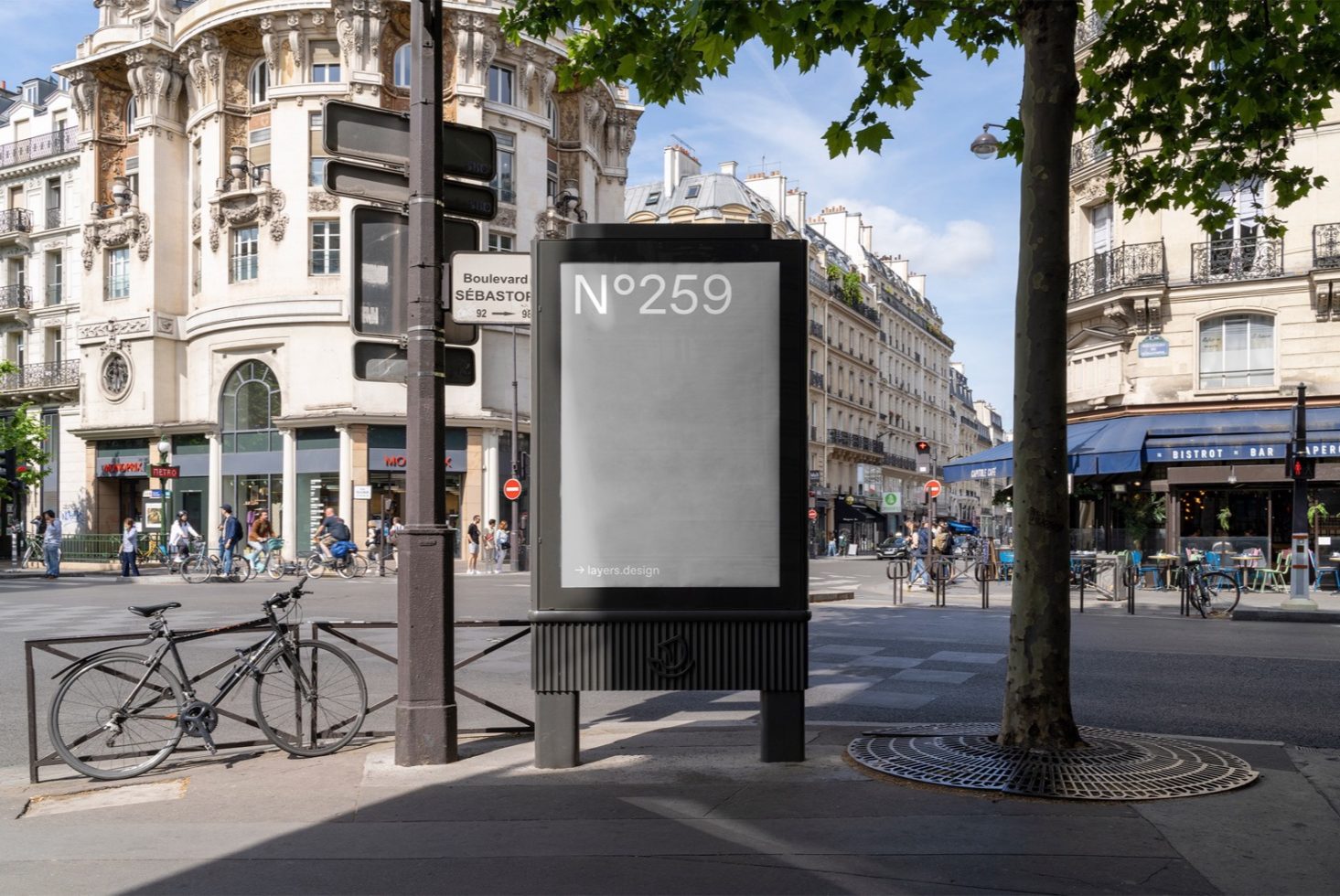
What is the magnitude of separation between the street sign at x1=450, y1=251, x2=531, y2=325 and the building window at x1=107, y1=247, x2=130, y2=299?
40.5 m

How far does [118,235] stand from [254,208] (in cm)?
807

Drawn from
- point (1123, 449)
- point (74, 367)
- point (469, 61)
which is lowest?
point (1123, 449)

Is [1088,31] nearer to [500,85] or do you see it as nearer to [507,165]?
[507,165]

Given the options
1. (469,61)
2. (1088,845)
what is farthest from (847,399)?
(1088,845)

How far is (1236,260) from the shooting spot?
25.2m

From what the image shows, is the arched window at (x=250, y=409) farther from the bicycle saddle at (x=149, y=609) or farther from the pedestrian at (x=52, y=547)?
the bicycle saddle at (x=149, y=609)

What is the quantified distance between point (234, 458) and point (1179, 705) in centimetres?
3517

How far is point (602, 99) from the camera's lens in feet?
141

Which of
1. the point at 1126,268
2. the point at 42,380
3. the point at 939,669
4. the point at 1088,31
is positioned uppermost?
the point at 1088,31

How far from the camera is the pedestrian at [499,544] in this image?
110ft

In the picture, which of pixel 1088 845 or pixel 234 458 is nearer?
pixel 1088 845

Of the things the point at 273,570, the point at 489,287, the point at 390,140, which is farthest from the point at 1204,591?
the point at 273,570

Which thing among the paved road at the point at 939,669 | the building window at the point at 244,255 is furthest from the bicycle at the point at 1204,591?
the building window at the point at 244,255

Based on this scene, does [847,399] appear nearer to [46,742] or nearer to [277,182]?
[277,182]
